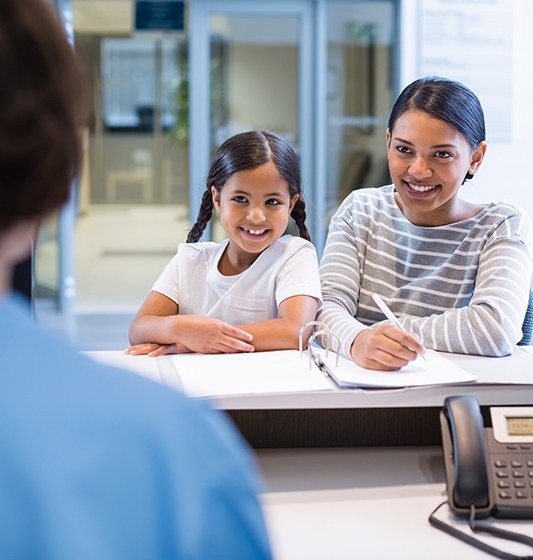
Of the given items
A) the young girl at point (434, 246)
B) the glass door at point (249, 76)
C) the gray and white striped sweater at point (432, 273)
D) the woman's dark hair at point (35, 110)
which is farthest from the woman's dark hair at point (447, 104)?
the glass door at point (249, 76)

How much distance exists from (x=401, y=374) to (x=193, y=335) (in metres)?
0.43

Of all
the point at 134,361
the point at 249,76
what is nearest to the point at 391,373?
the point at 134,361

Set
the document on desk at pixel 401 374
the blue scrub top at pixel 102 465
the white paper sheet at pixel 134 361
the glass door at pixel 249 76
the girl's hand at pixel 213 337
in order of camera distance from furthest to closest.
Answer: the glass door at pixel 249 76 < the girl's hand at pixel 213 337 < the white paper sheet at pixel 134 361 < the document on desk at pixel 401 374 < the blue scrub top at pixel 102 465

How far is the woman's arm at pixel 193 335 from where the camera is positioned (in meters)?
1.64

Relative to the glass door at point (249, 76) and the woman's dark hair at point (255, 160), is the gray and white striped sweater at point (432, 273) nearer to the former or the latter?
the woman's dark hair at point (255, 160)

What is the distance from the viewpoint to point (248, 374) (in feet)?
4.61

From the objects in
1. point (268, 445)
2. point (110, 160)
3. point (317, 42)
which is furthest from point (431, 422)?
point (110, 160)

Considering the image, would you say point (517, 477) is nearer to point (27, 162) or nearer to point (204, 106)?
point (27, 162)

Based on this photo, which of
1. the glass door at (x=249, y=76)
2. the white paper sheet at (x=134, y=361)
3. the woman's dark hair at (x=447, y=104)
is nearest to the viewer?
the white paper sheet at (x=134, y=361)

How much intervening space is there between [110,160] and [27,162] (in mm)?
6688

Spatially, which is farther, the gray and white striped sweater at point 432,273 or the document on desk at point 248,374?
the gray and white striped sweater at point 432,273

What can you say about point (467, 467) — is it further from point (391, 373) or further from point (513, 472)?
point (391, 373)

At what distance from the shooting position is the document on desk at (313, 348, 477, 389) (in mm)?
1352

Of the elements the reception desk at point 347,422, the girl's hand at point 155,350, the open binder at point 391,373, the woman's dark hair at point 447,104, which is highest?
the woman's dark hair at point 447,104
